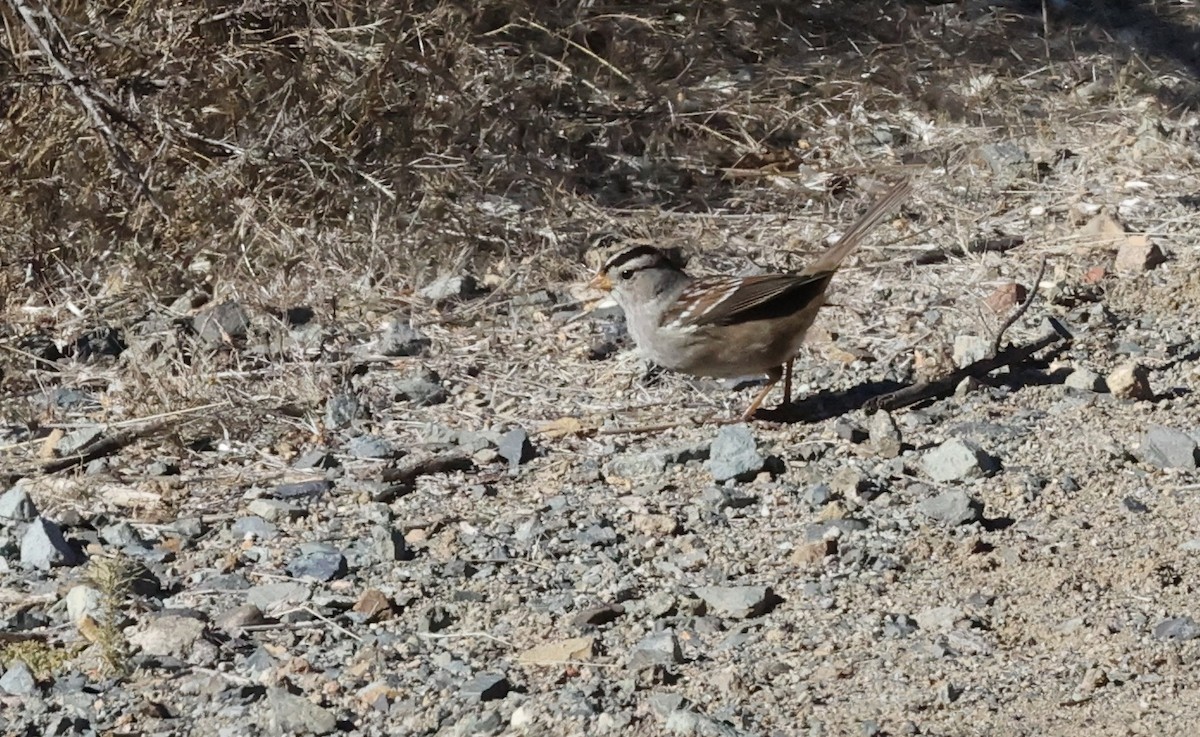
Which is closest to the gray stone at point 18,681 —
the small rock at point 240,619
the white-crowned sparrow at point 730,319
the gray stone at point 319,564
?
the small rock at point 240,619

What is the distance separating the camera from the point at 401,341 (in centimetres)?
664

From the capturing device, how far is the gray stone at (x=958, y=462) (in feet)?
17.7

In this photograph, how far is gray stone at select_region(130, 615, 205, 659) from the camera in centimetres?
450

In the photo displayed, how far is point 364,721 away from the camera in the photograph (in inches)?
164

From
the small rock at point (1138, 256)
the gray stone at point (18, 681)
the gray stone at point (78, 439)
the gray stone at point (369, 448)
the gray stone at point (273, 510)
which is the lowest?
the small rock at point (1138, 256)

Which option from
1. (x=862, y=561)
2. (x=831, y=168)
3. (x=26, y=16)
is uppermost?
(x=26, y=16)

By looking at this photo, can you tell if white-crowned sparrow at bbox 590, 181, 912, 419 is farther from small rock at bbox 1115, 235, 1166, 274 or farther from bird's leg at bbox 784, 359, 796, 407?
small rock at bbox 1115, 235, 1166, 274

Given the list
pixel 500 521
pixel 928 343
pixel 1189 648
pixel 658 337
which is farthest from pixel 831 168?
pixel 1189 648

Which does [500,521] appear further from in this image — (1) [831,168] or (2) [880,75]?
(2) [880,75]

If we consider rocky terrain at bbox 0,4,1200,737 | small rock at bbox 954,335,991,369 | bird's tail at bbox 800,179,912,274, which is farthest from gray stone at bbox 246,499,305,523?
small rock at bbox 954,335,991,369

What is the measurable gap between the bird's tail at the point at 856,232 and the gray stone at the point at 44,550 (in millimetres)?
2748

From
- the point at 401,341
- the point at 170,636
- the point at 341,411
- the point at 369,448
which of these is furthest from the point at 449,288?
the point at 170,636

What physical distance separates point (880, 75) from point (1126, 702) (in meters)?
5.51

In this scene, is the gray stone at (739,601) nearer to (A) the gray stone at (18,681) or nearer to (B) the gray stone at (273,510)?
(B) the gray stone at (273,510)
